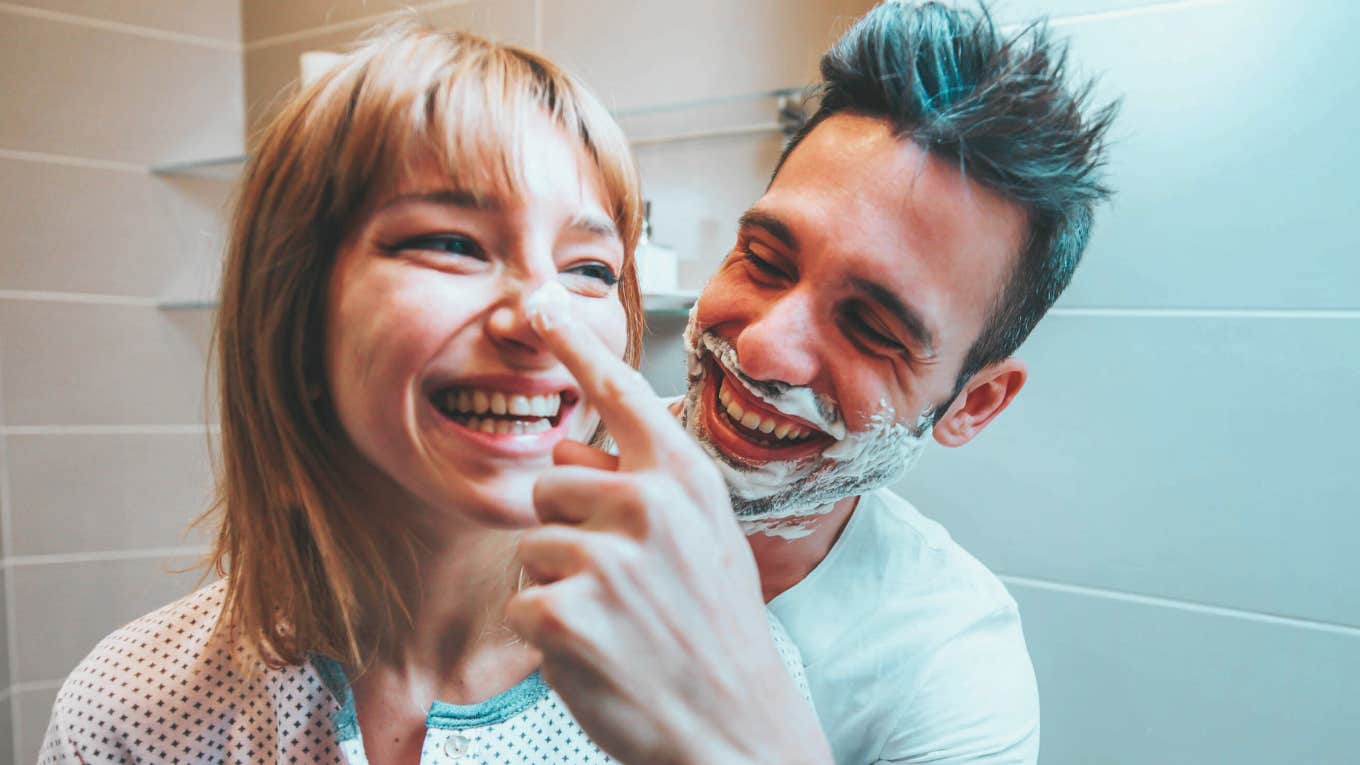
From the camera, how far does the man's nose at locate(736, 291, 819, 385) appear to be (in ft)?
2.17

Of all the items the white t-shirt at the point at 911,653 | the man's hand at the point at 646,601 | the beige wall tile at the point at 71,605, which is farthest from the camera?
the beige wall tile at the point at 71,605

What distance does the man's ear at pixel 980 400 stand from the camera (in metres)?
0.81

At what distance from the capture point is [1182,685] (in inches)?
37.1

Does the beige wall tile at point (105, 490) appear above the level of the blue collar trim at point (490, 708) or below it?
below

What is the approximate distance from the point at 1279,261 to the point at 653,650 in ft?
2.96

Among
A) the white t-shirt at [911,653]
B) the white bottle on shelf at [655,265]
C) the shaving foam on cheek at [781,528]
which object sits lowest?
the white t-shirt at [911,653]

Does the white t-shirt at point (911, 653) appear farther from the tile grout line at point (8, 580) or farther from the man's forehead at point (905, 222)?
the tile grout line at point (8, 580)

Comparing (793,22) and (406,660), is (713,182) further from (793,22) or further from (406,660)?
(406,660)

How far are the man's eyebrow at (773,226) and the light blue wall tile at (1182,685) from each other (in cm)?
61

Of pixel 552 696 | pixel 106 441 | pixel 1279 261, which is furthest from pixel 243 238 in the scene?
pixel 106 441

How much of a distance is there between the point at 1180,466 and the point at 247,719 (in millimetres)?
1001

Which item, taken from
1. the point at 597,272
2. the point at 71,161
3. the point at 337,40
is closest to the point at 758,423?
the point at 597,272

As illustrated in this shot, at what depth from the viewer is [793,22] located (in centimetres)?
114

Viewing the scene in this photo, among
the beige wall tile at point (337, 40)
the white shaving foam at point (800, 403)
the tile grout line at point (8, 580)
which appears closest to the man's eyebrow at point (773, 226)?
the white shaving foam at point (800, 403)
